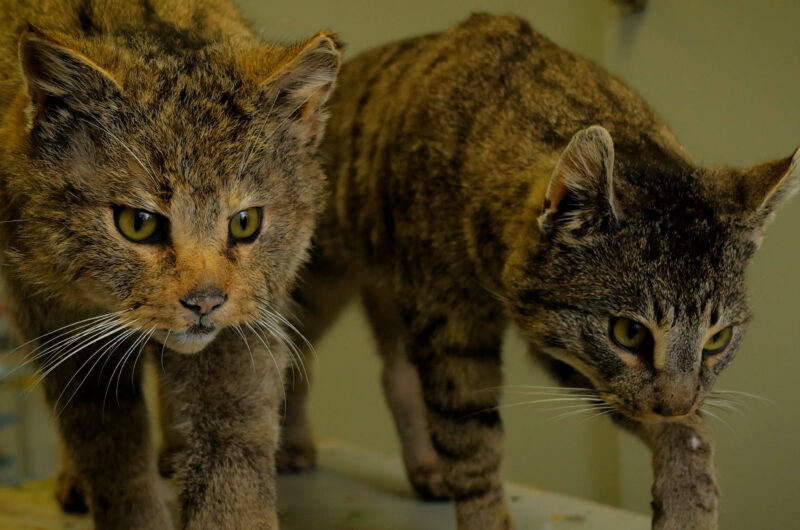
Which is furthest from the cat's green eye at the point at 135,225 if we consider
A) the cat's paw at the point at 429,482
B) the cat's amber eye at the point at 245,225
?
the cat's paw at the point at 429,482

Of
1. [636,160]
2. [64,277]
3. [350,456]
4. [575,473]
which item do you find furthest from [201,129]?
[575,473]

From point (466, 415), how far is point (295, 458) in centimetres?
72

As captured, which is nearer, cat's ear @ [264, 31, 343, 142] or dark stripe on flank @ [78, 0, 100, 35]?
cat's ear @ [264, 31, 343, 142]

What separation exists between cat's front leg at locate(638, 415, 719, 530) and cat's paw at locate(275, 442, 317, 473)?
0.98 m

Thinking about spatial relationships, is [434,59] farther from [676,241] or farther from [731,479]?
[731,479]

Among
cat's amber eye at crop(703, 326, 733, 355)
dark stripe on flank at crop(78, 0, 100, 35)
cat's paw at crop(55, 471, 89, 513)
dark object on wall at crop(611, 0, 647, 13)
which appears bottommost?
cat's paw at crop(55, 471, 89, 513)

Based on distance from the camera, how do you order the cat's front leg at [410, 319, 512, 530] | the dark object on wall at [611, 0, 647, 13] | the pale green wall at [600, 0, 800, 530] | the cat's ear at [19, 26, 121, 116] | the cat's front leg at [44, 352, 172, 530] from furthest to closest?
the dark object on wall at [611, 0, 647, 13] < the pale green wall at [600, 0, 800, 530] < the cat's front leg at [410, 319, 512, 530] < the cat's front leg at [44, 352, 172, 530] < the cat's ear at [19, 26, 121, 116]

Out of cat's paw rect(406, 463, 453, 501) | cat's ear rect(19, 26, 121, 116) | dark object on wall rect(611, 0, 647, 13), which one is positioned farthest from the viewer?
dark object on wall rect(611, 0, 647, 13)

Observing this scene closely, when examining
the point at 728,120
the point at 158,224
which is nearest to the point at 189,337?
the point at 158,224

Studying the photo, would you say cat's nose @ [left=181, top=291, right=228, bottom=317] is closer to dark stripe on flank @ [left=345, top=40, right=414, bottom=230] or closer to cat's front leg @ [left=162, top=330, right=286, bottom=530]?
cat's front leg @ [left=162, top=330, right=286, bottom=530]

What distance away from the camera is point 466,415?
1.69m

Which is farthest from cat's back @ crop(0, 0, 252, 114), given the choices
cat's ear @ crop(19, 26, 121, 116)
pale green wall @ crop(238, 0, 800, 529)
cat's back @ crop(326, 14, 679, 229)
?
pale green wall @ crop(238, 0, 800, 529)

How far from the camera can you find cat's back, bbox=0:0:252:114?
1.44m

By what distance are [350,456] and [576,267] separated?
121cm
